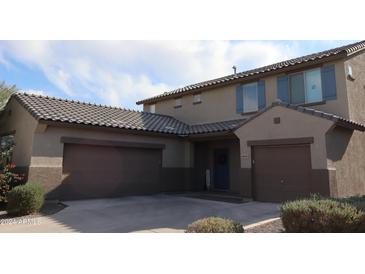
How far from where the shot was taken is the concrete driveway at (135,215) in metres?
7.62

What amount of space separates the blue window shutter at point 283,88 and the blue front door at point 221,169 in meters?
4.33

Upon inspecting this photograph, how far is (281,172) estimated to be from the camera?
11.7m

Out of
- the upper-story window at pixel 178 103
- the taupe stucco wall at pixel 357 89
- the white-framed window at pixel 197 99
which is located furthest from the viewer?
the upper-story window at pixel 178 103

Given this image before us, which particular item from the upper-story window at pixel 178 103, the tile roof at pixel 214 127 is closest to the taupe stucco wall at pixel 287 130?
the tile roof at pixel 214 127

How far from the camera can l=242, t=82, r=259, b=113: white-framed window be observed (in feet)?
50.1

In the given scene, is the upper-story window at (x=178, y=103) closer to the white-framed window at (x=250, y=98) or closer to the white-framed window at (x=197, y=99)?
the white-framed window at (x=197, y=99)

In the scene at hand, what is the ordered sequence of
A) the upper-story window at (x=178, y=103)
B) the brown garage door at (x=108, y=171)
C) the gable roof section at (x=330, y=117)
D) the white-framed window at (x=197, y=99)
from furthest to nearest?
the upper-story window at (x=178, y=103) < the white-framed window at (x=197, y=99) < the brown garage door at (x=108, y=171) < the gable roof section at (x=330, y=117)

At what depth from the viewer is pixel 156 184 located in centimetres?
1506

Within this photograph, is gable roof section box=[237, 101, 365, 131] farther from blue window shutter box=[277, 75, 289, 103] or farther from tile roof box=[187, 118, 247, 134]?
blue window shutter box=[277, 75, 289, 103]

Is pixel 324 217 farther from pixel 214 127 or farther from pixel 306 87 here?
pixel 214 127

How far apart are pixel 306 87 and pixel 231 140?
474cm

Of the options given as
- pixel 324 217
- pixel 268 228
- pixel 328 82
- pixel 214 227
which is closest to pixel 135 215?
pixel 268 228

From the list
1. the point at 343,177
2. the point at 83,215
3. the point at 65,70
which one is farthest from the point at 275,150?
the point at 65,70

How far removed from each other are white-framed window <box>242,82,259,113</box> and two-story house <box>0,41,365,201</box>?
2.2 inches
